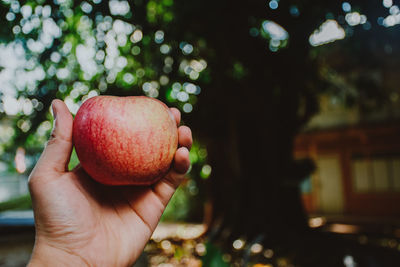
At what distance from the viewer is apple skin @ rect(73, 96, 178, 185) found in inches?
57.1

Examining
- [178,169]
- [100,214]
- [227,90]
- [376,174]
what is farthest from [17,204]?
[376,174]

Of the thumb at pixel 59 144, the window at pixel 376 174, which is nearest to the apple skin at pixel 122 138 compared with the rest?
the thumb at pixel 59 144

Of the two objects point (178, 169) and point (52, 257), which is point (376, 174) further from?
point (52, 257)

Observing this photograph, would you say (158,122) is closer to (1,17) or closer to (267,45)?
(1,17)

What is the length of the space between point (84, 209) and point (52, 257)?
24 centimetres

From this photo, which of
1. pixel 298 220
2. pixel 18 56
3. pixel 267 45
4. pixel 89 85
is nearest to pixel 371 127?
pixel 298 220

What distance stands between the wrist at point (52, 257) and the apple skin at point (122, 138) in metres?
0.36

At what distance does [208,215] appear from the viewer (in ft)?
24.9

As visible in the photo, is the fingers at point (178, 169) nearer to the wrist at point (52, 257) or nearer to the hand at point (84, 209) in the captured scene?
the hand at point (84, 209)

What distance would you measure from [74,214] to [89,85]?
3.09 m

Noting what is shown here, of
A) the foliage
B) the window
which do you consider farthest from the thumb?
the window

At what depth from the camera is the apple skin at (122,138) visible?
4.75 ft

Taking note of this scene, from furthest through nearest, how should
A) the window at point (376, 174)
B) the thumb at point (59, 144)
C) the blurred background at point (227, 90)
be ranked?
the window at point (376, 174) < the blurred background at point (227, 90) < the thumb at point (59, 144)

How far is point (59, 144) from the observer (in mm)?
1525
